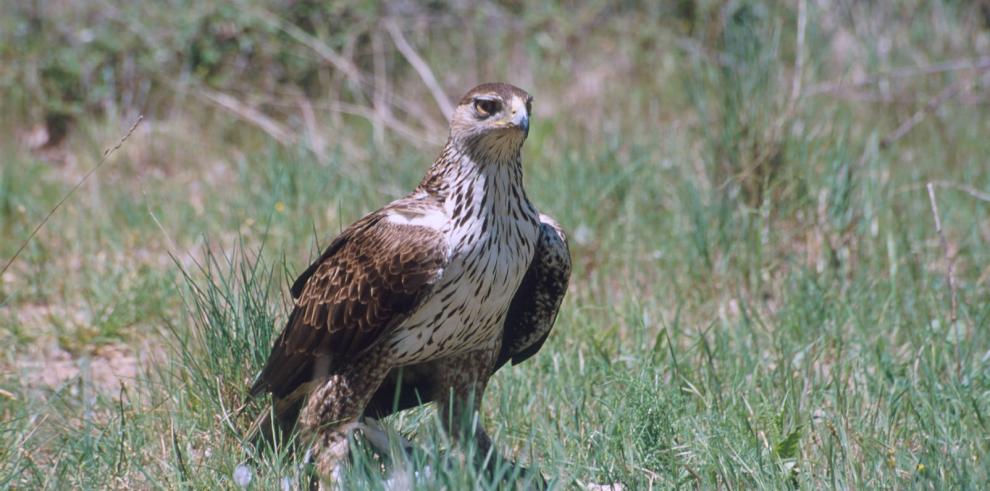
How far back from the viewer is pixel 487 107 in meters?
3.69

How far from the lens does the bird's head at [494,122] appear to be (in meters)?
3.62

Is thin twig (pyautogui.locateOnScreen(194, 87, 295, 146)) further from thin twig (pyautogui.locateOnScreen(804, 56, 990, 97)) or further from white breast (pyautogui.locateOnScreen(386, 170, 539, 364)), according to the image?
white breast (pyautogui.locateOnScreen(386, 170, 539, 364))

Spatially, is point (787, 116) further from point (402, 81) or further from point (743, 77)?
point (402, 81)

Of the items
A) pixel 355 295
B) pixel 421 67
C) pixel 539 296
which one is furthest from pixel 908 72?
pixel 355 295

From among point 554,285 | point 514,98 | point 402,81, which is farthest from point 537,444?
point 402,81

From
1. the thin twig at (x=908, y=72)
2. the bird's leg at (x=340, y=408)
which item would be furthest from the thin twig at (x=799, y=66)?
the bird's leg at (x=340, y=408)

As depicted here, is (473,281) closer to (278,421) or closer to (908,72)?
(278,421)

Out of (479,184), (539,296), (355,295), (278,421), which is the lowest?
(278,421)

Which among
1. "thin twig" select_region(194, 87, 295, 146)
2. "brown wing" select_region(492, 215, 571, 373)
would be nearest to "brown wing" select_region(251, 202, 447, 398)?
"brown wing" select_region(492, 215, 571, 373)

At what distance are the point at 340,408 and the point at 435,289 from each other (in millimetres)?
521

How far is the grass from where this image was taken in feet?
12.6

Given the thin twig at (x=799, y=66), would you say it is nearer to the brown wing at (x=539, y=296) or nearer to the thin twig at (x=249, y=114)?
the brown wing at (x=539, y=296)

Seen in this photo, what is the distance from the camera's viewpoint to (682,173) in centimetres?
632

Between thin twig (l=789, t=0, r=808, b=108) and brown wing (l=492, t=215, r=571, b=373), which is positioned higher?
thin twig (l=789, t=0, r=808, b=108)
